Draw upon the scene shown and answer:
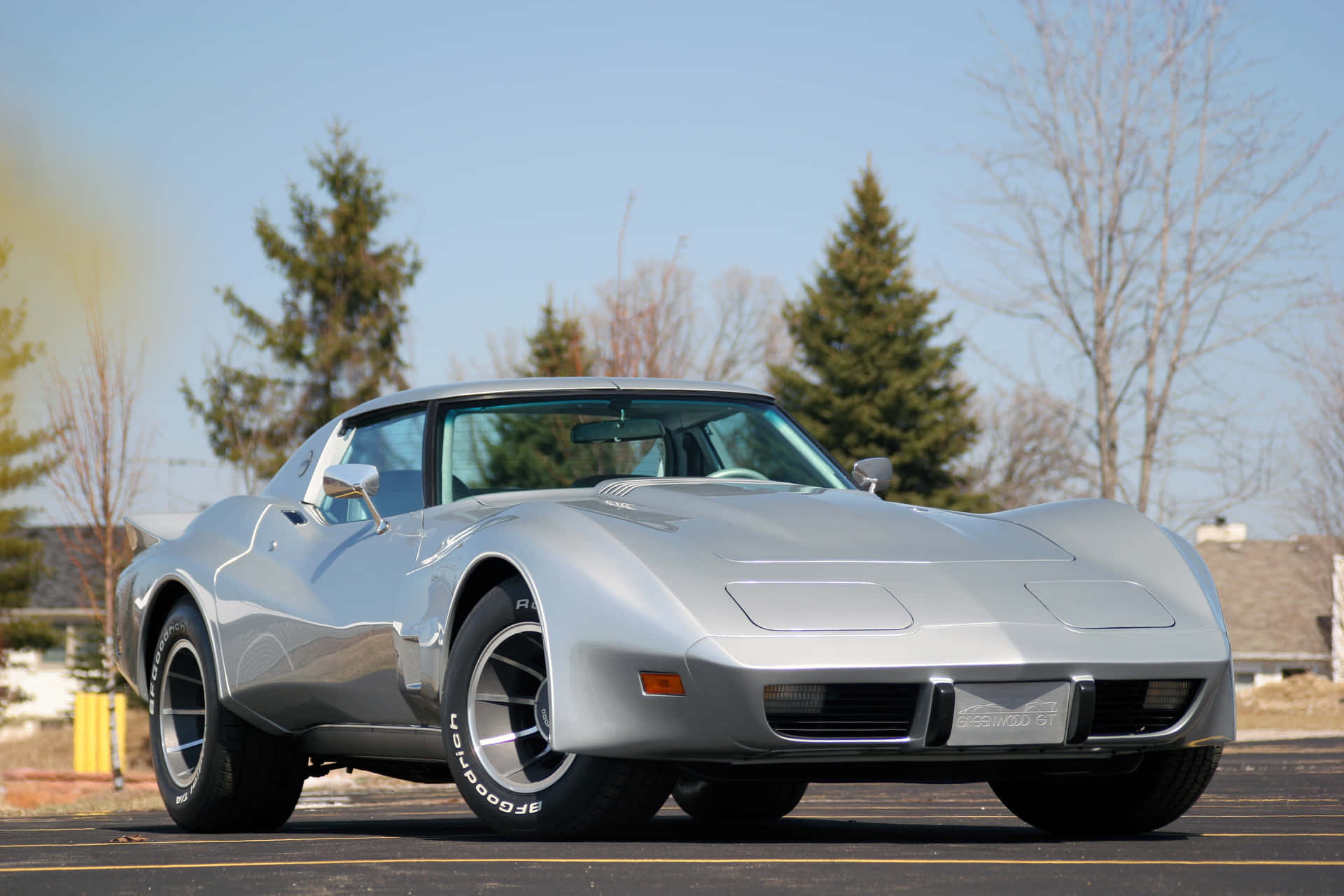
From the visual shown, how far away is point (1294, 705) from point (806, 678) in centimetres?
2888

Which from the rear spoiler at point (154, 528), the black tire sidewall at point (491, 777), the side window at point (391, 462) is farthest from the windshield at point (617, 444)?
the rear spoiler at point (154, 528)

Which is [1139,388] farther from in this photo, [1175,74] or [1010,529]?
[1010,529]

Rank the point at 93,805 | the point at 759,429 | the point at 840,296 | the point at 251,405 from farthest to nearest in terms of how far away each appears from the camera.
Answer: the point at 840,296, the point at 251,405, the point at 93,805, the point at 759,429

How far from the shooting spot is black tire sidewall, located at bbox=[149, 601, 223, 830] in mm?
5961

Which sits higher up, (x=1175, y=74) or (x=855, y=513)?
(x=1175, y=74)

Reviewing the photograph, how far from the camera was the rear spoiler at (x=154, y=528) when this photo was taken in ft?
22.4

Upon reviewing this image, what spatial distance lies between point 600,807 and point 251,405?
3375cm

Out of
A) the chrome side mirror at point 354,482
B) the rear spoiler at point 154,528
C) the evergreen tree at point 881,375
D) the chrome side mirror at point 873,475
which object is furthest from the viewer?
the evergreen tree at point 881,375

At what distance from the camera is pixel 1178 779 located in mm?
4727

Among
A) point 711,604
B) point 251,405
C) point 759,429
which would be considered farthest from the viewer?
point 251,405

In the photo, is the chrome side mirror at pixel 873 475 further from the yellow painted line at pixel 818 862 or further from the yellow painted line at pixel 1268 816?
the yellow painted line at pixel 818 862

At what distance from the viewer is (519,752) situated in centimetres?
449

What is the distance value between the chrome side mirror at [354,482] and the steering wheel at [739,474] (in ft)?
3.77

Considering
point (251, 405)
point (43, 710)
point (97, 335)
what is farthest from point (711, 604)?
point (43, 710)
